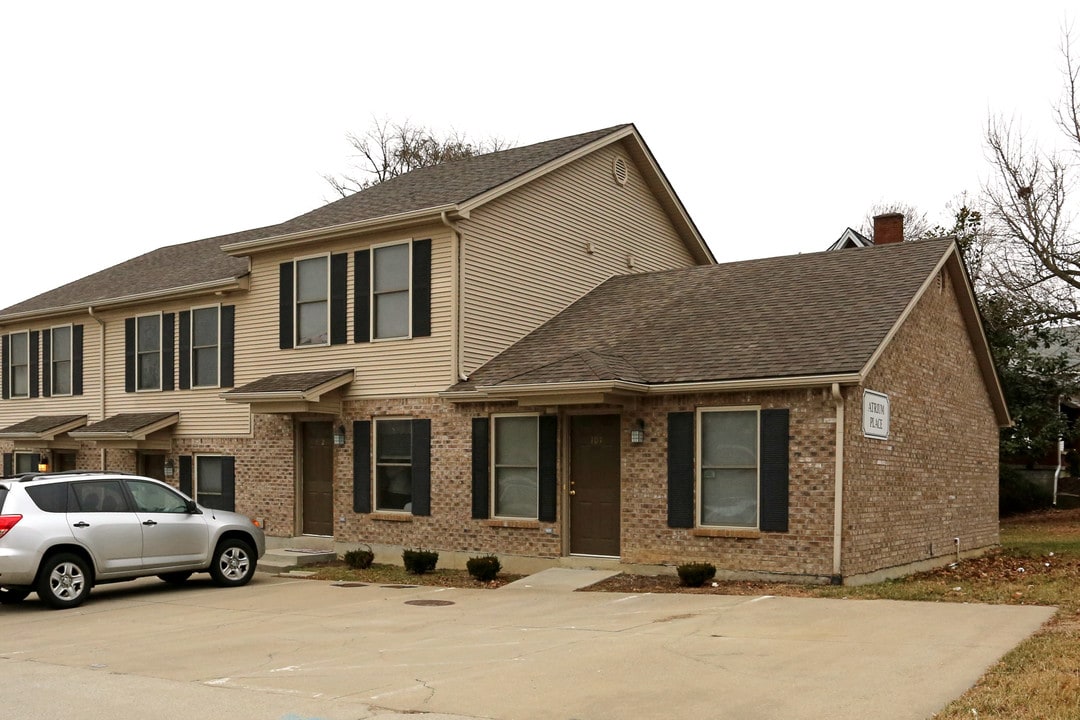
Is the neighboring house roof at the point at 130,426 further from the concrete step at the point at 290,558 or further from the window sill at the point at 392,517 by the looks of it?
the window sill at the point at 392,517

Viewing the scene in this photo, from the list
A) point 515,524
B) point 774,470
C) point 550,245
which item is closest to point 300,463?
point 515,524

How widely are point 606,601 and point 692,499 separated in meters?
2.43

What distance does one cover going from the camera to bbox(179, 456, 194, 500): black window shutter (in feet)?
72.4

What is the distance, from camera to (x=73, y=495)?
45.5 feet

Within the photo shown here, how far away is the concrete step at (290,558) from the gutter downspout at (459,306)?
402 centimetres

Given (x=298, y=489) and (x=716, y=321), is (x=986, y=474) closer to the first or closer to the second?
(x=716, y=321)

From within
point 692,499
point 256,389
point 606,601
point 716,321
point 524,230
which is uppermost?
point 524,230

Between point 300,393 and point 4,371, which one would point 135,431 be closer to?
point 300,393

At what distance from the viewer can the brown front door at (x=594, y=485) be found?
1625 cm

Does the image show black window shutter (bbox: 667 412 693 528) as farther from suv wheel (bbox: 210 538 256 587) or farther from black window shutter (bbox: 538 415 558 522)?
suv wheel (bbox: 210 538 256 587)

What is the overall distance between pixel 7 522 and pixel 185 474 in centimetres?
912

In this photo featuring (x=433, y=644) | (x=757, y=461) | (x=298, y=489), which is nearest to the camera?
(x=433, y=644)

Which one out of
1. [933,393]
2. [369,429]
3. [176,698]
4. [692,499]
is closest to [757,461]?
[692,499]

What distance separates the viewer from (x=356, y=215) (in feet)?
63.1
